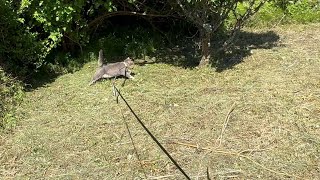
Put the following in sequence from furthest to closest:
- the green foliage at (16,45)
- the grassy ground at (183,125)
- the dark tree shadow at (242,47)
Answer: the dark tree shadow at (242,47) < the green foliage at (16,45) < the grassy ground at (183,125)

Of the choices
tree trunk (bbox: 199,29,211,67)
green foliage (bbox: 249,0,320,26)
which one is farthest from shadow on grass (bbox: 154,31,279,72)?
green foliage (bbox: 249,0,320,26)

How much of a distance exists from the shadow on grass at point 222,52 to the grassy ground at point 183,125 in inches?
9.9

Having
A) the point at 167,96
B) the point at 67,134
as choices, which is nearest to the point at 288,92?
the point at 167,96

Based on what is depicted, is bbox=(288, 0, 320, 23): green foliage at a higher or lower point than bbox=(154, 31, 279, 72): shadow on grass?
higher

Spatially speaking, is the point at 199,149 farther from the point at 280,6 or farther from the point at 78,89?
the point at 280,6

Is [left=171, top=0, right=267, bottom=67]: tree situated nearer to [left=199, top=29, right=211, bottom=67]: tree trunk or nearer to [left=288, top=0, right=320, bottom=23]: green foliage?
[left=199, top=29, right=211, bottom=67]: tree trunk

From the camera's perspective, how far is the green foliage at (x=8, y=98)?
5184mm

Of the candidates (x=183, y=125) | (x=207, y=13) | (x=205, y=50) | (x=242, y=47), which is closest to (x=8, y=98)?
(x=183, y=125)

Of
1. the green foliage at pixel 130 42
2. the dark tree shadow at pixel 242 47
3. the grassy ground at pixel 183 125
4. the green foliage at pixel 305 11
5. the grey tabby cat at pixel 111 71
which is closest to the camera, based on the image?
the grassy ground at pixel 183 125

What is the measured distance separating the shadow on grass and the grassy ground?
0.25 m

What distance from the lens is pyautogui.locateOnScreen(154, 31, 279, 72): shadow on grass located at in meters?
6.66

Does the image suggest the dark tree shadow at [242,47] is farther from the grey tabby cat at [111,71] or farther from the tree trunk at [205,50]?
the grey tabby cat at [111,71]

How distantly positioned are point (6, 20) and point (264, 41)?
4.17m

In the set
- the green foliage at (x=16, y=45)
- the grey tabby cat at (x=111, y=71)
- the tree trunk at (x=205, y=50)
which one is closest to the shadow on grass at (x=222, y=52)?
the tree trunk at (x=205, y=50)
